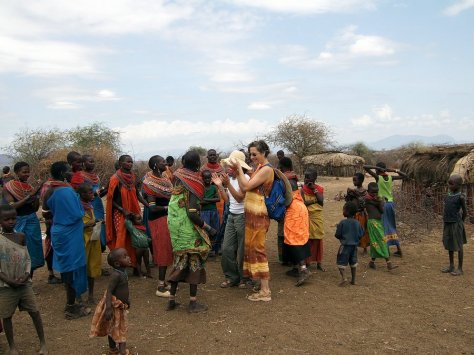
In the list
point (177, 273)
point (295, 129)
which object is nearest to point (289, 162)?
point (177, 273)

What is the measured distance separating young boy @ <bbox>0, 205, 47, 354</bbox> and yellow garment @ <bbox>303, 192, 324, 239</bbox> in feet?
13.1

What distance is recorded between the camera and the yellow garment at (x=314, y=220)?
6375mm

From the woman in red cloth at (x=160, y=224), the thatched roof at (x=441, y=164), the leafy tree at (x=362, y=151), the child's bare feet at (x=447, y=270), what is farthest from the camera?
the leafy tree at (x=362, y=151)

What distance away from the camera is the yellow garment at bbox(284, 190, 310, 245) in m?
5.63

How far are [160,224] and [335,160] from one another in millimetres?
22053

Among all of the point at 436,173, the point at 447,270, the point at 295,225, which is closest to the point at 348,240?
the point at 295,225

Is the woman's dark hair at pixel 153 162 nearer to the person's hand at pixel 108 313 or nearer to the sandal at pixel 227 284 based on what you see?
the sandal at pixel 227 284

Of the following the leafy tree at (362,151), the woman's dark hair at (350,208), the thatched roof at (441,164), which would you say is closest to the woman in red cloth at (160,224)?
the woman's dark hair at (350,208)

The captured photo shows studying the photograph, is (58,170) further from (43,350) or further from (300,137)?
(300,137)

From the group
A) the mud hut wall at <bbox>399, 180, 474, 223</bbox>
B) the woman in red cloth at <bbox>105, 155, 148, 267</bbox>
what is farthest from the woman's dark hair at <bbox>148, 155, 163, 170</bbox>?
the mud hut wall at <bbox>399, 180, 474, 223</bbox>

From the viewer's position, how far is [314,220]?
640cm

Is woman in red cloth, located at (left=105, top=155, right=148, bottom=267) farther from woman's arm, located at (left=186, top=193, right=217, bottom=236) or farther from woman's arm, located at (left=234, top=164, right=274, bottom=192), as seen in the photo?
woman's arm, located at (left=234, top=164, right=274, bottom=192)

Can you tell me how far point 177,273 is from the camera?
15.2 ft

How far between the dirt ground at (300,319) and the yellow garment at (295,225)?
2.18ft
